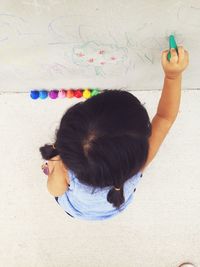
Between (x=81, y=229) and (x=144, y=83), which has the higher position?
(x=144, y=83)

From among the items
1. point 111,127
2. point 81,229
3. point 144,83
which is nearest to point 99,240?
point 81,229

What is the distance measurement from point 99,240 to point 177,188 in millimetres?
291

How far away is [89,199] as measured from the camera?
2.67 feet

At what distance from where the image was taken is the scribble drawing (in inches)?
34.4

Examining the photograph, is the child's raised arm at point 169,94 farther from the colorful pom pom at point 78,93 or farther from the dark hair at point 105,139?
the colorful pom pom at point 78,93

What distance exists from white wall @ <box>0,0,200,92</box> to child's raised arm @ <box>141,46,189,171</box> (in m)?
0.07

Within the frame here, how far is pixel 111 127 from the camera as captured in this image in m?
0.61

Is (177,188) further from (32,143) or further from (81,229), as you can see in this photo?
(32,143)

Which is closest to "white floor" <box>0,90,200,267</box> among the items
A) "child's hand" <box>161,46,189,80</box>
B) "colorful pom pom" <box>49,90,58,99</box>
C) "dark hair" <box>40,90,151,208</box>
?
"colorful pom pom" <box>49,90,58,99</box>

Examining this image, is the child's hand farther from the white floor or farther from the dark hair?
the white floor

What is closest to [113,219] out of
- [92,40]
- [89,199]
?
[89,199]

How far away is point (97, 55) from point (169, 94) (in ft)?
0.71

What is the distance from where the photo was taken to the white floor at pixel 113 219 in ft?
A: 3.69

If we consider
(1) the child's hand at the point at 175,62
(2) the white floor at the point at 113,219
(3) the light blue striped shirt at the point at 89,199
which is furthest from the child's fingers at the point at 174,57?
(2) the white floor at the point at 113,219
